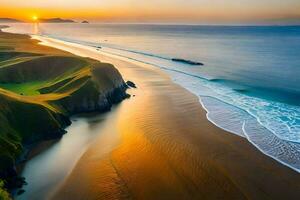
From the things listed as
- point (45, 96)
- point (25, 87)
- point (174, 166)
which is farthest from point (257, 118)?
point (25, 87)

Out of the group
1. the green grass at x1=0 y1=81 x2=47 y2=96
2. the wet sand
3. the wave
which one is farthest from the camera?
the green grass at x1=0 y1=81 x2=47 y2=96

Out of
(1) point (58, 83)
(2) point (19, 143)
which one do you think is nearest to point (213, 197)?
(2) point (19, 143)

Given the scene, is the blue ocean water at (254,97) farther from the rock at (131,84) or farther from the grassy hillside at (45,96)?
the grassy hillside at (45,96)

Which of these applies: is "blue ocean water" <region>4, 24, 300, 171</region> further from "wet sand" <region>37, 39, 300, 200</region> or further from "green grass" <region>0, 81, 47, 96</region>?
"green grass" <region>0, 81, 47, 96</region>

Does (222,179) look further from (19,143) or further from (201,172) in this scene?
(19,143)

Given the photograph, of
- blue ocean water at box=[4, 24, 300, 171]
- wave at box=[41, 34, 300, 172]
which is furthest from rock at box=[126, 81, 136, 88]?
blue ocean water at box=[4, 24, 300, 171]

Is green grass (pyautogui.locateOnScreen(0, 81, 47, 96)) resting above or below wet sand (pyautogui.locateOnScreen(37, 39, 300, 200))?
below
